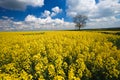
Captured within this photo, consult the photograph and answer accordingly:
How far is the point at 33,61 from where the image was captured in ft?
29.9

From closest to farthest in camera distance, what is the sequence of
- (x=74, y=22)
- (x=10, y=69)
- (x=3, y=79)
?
(x=3, y=79) → (x=10, y=69) → (x=74, y=22)

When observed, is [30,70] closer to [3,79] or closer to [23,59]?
[23,59]

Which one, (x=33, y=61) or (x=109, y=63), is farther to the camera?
(x=33, y=61)

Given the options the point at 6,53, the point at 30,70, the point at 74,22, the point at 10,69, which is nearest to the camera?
the point at 10,69

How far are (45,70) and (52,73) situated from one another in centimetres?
81

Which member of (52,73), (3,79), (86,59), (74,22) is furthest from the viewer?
(74,22)

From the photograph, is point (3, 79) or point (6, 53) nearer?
point (3, 79)

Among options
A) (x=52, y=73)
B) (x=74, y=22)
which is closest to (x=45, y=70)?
(x=52, y=73)

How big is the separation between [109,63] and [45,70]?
9.79 ft

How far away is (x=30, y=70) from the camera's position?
815 centimetres

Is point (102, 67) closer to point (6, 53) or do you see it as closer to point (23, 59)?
point (23, 59)

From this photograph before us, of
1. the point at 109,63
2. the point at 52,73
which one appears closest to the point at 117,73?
the point at 109,63

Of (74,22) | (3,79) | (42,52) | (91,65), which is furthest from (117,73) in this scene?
(74,22)

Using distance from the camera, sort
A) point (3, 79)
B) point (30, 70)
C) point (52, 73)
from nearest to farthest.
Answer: point (3, 79) < point (52, 73) < point (30, 70)
